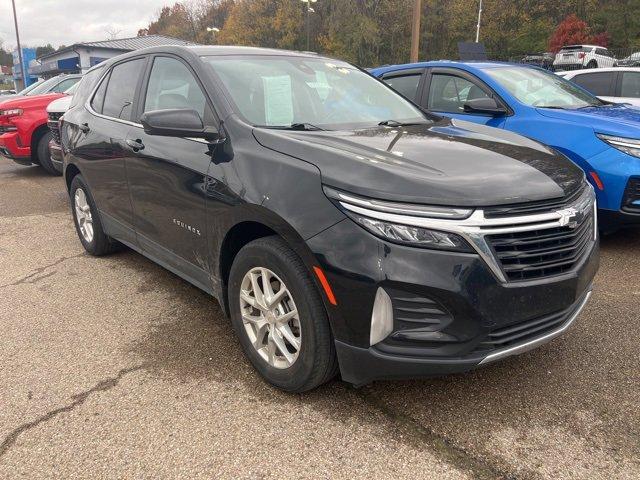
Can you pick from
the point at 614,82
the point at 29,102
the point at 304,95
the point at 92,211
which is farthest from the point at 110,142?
the point at 614,82

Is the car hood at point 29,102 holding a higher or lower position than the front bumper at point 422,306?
higher

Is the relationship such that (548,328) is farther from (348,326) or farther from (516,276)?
(348,326)

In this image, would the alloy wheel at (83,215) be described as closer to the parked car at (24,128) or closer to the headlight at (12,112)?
the parked car at (24,128)

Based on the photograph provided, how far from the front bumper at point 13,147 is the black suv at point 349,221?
264 inches

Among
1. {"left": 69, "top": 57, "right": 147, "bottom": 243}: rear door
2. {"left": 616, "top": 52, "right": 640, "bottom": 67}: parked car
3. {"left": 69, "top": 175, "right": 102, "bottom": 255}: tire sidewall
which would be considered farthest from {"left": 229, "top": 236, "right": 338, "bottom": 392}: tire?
{"left": 616, "top": 52, "right": 640, "bottom": 67}: parked car

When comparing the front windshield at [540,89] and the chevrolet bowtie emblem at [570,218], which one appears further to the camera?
the front windshield at [540,89]

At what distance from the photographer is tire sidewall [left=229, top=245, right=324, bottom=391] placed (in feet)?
7.57

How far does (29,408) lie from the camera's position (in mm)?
2543

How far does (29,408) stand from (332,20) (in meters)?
50.0

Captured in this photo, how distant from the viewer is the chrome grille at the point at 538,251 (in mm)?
2092

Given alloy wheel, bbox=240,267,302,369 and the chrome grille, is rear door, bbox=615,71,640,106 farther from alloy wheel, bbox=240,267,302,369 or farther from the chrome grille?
alloy wheel, bbox=240,267,302,369

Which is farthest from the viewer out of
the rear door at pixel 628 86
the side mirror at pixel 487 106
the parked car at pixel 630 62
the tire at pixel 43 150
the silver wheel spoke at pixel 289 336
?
the parked car at pixel 630 62

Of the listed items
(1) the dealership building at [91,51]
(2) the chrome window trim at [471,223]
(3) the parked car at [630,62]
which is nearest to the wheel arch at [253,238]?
(2) the chrome window trim at [471,223]

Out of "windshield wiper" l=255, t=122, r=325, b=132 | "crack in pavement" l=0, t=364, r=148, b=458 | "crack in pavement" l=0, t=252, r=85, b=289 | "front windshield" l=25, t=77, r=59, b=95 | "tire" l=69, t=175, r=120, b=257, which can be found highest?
"front windshield" l=25, t=77, r=59, b=95
